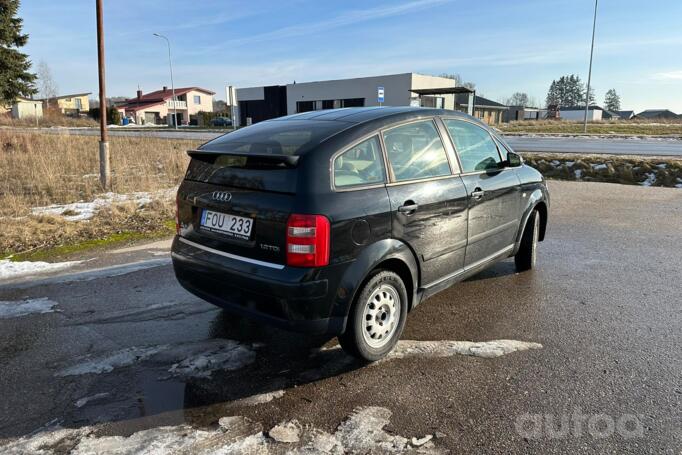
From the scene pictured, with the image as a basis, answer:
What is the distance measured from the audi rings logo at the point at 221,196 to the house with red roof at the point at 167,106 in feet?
255

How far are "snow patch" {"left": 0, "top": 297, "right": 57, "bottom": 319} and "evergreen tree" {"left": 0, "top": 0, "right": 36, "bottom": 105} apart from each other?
2734cm

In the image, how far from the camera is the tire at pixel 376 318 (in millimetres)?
3301

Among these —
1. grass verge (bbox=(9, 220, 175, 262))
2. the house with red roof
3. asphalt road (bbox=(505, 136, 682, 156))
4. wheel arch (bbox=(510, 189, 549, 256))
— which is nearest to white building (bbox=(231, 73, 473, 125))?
asphalt road (bbox=(505, 136, 682, 156))

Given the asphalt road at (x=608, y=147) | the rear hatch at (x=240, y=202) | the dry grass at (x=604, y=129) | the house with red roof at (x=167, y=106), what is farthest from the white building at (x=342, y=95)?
the rear hatch at (x=240, y=202)

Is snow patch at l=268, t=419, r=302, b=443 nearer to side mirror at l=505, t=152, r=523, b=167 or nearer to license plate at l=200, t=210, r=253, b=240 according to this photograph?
license plate at l=200, t=210, r=253, b=240

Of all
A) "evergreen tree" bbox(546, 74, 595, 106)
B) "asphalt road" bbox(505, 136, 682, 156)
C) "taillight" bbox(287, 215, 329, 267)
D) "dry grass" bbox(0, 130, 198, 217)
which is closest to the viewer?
"taillight" bbox(287, 215, 329, 267)

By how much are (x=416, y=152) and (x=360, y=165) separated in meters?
0.67

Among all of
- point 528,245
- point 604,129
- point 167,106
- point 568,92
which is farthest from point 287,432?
point 568,92

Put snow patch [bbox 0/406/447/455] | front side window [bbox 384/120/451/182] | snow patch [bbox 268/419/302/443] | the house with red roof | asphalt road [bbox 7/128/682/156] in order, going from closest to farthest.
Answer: snow patch [bbox 0/406/447/455], snow patch [bbox 268/419/302/443], front side window [bbox 384/120/451/182], asphalt road [bbox 7/128/682/156], the house with red roof

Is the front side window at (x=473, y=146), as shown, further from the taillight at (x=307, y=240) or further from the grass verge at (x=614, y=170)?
the grass verge at (x=614, y=170)

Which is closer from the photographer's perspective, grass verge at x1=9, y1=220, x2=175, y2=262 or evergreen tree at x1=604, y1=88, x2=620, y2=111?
grass verge at x1=9, y1=220, x2=175, y2=262

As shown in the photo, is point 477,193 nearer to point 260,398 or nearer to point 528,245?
point 528,245

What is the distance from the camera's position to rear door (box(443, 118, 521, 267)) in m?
4.27

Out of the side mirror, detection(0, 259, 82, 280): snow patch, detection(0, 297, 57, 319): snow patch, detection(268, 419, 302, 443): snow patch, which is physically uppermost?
the side mirror
